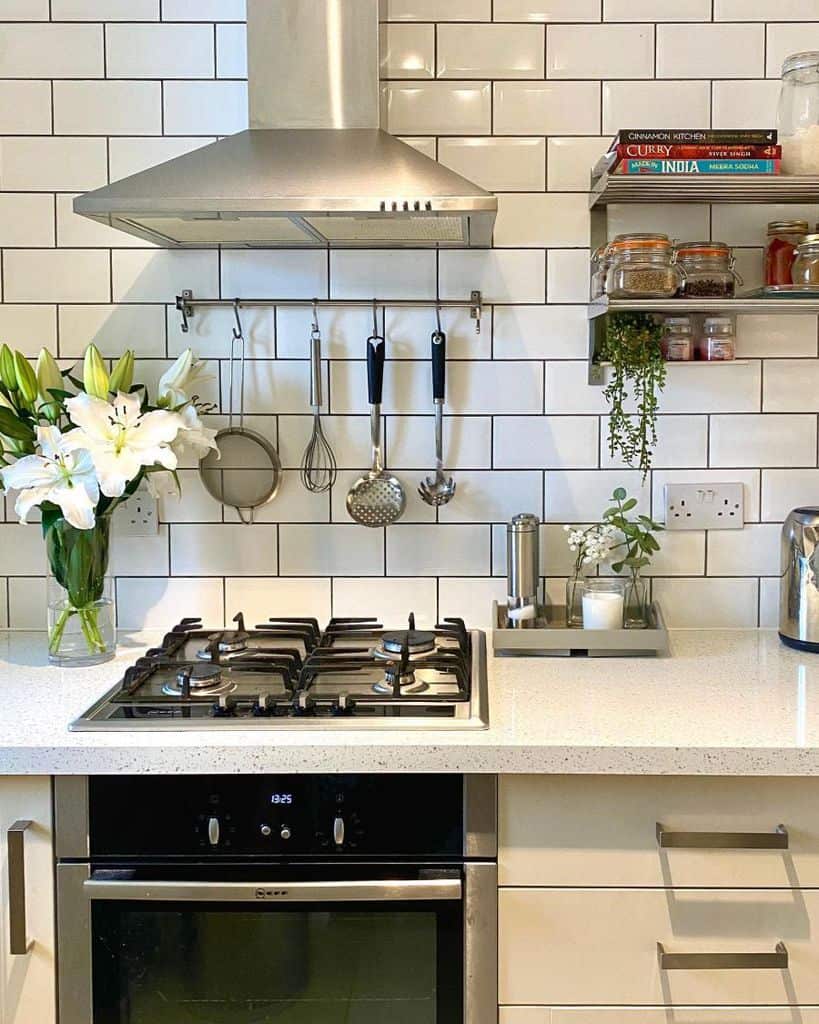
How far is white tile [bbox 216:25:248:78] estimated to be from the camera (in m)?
2.06

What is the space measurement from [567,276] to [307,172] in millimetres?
608

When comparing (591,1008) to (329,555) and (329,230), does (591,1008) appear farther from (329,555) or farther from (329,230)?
(329,230)

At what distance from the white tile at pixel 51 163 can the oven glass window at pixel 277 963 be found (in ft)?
4.27

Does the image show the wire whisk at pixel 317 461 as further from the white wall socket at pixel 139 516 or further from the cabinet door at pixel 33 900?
the cabinet door at pixel 33 900

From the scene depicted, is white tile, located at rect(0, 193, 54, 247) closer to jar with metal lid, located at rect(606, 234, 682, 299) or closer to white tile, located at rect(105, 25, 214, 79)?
white tile, located at rect(105, 25, 214, 79)

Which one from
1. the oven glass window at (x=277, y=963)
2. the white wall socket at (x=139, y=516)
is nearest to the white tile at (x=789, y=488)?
the oven glass window at (x=277, y=963)

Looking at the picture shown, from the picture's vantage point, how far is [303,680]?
1.74 meters

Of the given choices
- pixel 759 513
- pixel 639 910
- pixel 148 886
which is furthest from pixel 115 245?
pixel 639 910

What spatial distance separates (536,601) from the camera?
2.02 meters

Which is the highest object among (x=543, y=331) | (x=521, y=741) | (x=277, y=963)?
(x=543, y=331)

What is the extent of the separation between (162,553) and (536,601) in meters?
0.72

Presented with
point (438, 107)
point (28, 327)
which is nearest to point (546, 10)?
point (438, 107)

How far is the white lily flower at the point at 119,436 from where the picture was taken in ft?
5.67

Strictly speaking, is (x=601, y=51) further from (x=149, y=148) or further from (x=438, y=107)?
(x=149, y=148)
